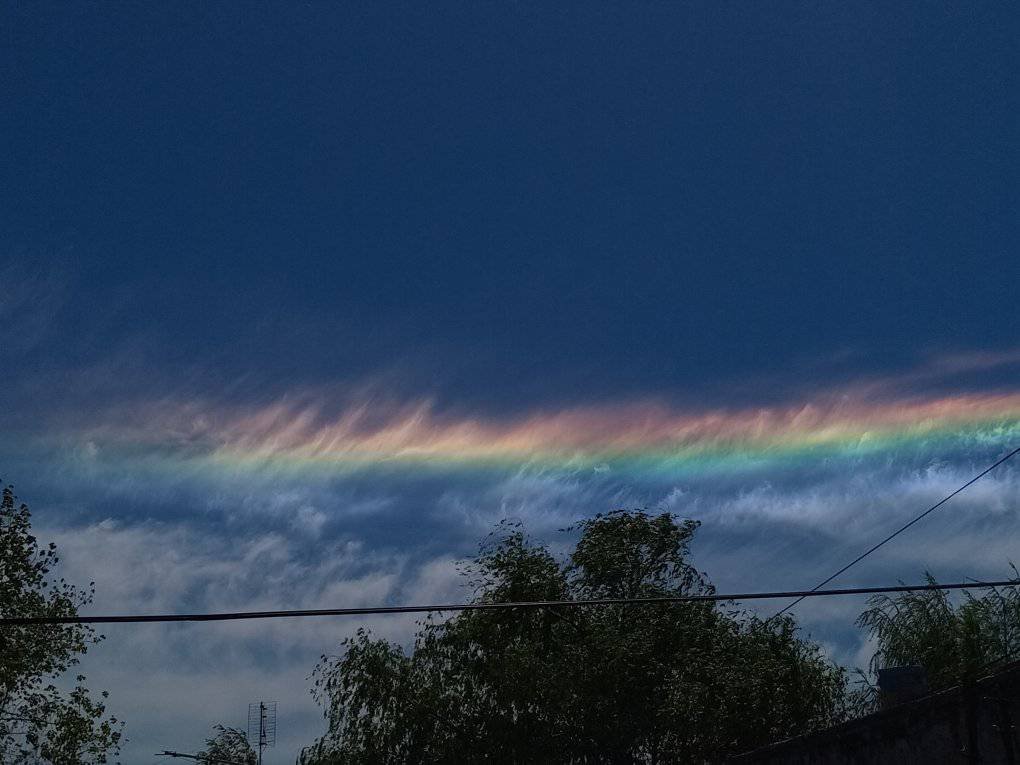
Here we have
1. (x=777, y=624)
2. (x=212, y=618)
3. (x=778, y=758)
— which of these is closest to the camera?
(x=212, y=618)

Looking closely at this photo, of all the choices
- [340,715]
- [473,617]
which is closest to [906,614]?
[473,617]

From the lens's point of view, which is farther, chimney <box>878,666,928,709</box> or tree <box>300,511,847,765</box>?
tree <box>300,511,847,765</box>

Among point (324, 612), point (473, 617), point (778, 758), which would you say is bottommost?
point (778, 758)

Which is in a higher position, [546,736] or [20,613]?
[20,613]

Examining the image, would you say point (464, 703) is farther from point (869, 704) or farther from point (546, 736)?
point (869, 704)

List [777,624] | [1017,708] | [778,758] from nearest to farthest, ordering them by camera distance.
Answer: [1017,708], [778,758], [777,624]

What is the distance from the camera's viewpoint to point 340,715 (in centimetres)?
4734

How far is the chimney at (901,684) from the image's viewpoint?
→ 23.6 metres

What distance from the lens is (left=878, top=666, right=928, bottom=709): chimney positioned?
77.3ft

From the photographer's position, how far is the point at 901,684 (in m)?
23.8

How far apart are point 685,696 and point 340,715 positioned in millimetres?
15355

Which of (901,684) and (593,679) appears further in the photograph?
(593,679)

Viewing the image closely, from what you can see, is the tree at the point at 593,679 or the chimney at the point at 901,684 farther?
the tree at the point at 593,679

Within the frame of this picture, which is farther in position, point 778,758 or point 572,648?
point 572,648
